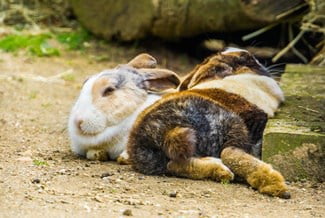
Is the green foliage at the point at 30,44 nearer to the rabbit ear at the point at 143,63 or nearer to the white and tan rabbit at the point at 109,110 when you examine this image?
the rabbit ear at the point at 143,63

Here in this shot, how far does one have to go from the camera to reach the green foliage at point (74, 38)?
32.2 ft

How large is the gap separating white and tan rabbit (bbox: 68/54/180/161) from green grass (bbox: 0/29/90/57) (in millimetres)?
4249

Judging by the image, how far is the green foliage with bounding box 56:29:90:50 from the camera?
9820mm

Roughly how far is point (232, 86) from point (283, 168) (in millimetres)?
618

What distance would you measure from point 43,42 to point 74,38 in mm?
417

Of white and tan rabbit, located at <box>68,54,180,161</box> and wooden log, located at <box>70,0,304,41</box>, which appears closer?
white and tan rabbit, located at <box>68,54,180,161</box>

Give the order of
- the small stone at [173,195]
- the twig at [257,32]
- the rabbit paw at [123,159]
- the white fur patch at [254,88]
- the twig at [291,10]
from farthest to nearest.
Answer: the twig at [257,32] → the twig at [291,10] → the rabbit paw at [123,159] → the white fur patch at [254,88] → the small stone at [173,195]

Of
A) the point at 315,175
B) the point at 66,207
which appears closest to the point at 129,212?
the point at 66,207

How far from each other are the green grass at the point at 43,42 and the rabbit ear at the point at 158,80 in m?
4.22

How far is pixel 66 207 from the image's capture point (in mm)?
3934

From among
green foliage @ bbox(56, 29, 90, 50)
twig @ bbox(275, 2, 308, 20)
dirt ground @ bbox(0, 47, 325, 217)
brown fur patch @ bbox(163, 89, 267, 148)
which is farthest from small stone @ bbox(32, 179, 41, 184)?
green foliage @ bbox(56, 29, 90, 50)

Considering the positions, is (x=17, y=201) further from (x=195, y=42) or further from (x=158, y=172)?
(x=195, y=42)

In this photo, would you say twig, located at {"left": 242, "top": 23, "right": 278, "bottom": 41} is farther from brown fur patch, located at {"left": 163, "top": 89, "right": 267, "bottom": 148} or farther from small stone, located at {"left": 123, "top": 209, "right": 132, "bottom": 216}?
small stone, located at {"left": 123, "top": 209, "right": 132, "bottom": 216}

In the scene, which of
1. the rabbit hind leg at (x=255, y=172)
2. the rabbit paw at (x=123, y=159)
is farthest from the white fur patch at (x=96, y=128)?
the rabbit hind leg at (x=255, y=172)
